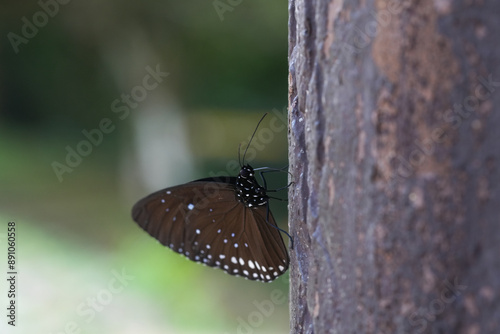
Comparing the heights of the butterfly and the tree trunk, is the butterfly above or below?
below

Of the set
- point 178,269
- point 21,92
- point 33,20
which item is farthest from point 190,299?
point 33,20

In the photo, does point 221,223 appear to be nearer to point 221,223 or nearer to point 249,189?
point 221,223

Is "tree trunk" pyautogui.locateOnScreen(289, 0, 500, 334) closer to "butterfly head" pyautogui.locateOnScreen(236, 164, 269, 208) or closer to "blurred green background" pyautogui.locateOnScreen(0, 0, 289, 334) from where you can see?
"butterfly head" pyautogui.locateOnScreen(236, 164, 269, 208)

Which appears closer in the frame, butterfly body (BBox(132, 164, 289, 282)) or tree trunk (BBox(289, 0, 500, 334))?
tree trunk (BBox(289, 0, 500, 334))

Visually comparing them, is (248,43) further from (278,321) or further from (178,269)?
(278,321)

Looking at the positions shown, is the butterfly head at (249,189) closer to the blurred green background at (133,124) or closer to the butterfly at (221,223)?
the butterfly at (221,223)

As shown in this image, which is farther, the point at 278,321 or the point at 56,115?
the point at 56,115

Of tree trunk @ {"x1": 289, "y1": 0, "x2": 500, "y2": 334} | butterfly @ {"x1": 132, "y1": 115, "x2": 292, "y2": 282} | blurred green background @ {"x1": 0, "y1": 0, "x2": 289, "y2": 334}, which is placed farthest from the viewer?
blurred green background @ {"x1": 0, "y1": 0, "x2": 289, "y2": 334}

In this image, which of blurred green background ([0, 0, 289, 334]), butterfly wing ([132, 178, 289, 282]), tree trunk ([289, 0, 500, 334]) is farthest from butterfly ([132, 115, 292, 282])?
blurred green background ([0, 0, 289, 334])
